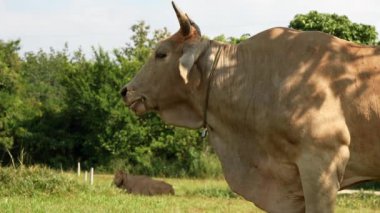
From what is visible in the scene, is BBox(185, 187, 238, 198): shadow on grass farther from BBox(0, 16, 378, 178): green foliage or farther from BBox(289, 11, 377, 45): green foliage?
BBox(0, 16, 378, 178): green foliage

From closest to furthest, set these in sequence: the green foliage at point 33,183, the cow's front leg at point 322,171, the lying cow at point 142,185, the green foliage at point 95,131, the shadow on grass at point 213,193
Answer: the cow's front leg at point 322,171 → the green foliage at point 33,183 → the shadow on grass at point 213,193 → the lying cow at point 142,185 → the green foliage at point 95,131

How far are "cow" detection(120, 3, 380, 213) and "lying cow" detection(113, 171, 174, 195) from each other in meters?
15.4

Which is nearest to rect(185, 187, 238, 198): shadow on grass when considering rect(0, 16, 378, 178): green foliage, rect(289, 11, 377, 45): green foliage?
rect(289, 11, 377, 45): green foliage

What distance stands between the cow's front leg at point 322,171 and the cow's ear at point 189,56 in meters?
1.29

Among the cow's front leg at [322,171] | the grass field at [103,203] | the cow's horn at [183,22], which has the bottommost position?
the grass field at [103,203]

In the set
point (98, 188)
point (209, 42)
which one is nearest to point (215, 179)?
point (98, 188)

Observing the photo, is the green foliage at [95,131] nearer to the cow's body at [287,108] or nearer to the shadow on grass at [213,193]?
the shadow on grass at [213,193]

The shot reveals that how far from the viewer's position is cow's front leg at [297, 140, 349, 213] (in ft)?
15.7

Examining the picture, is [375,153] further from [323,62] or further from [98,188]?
[98,188]

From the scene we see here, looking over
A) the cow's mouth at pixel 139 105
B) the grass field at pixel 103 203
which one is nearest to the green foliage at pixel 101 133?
the grass field at pixel 103 203

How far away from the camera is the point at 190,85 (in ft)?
18.9

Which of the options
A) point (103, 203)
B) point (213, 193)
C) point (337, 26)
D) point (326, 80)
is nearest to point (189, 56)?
point (326, 80)

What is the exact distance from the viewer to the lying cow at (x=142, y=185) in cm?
2127

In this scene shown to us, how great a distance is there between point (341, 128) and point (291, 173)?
1.75 feet
